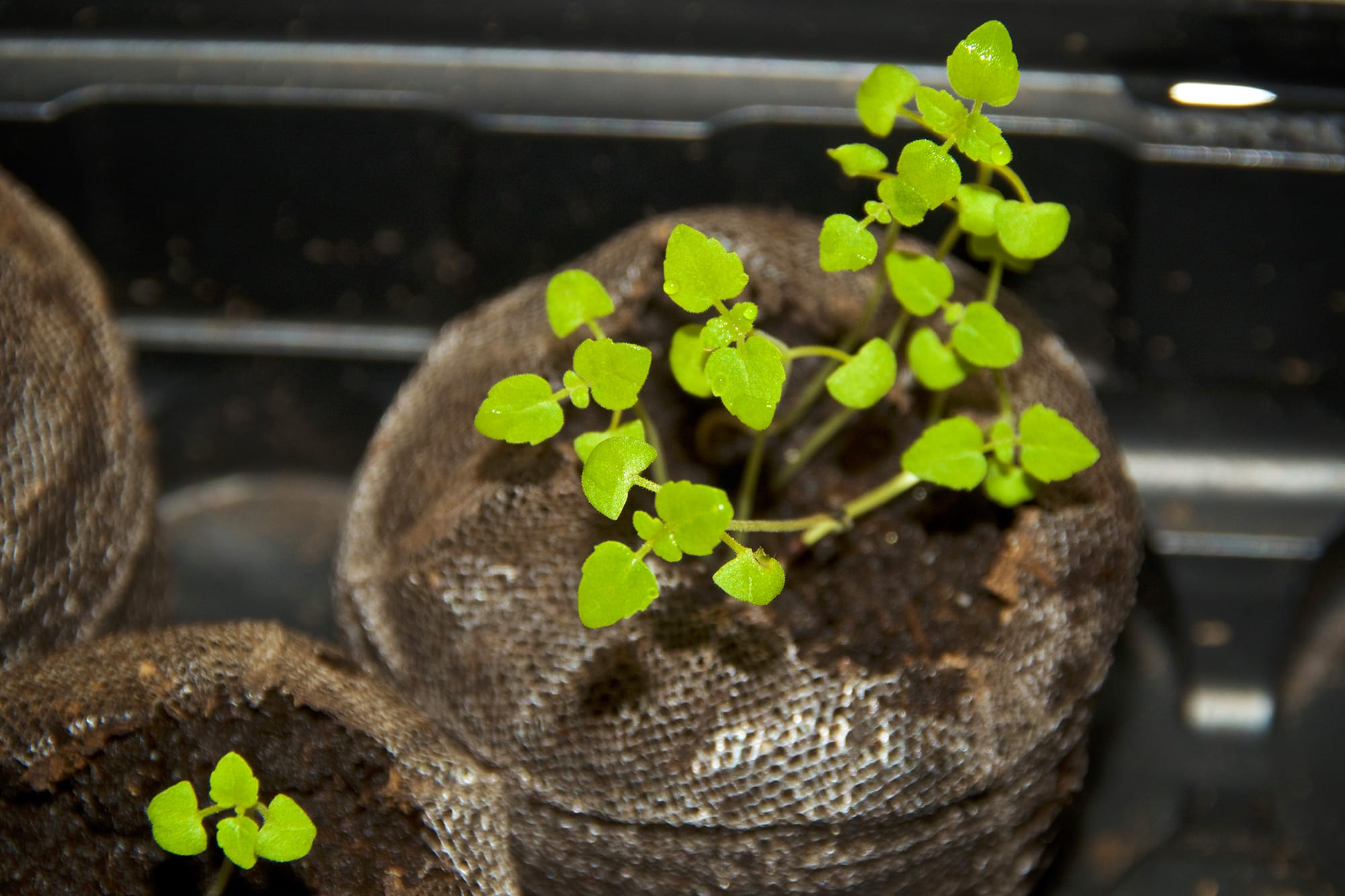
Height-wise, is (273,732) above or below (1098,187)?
below

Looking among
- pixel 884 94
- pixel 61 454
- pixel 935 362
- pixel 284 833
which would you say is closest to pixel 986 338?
pixel 935 362

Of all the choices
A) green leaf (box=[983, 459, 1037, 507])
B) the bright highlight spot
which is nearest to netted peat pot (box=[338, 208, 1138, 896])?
green leaf (box=[983, 459, 1037, 507])

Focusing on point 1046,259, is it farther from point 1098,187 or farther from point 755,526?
point 755,526

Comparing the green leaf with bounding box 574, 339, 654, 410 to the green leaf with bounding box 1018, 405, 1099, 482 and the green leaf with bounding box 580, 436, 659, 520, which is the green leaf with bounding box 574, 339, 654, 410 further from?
the green leaf with bounding box 1018, 405, 1099, 482

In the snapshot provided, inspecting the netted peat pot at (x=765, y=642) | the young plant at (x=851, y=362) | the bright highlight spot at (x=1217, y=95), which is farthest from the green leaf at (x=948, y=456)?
the bright highlight spot at (x=1217, y=95)

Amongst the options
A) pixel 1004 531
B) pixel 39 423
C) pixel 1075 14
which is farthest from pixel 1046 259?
A: pixel 39 423

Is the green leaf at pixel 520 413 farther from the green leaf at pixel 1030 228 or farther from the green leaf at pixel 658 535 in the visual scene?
the green leaf at pixel 1030 228
